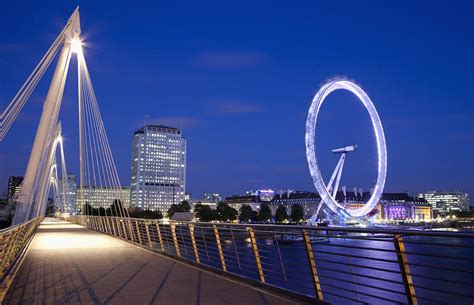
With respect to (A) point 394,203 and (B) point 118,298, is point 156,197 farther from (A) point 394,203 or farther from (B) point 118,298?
(B) point 118,298

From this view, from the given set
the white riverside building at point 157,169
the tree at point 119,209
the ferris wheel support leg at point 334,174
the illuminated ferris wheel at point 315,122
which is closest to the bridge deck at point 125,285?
the tree at point 119,209

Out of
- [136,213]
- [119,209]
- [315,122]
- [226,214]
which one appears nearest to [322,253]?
[119,209]

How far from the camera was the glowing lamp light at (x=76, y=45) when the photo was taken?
18344 mm

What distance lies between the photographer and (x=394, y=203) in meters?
169

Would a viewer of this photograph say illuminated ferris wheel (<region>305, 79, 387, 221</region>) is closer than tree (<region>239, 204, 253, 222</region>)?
Yes

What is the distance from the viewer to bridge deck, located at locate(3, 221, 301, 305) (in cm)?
664

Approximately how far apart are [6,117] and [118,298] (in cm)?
938

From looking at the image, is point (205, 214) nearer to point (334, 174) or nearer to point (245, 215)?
point (245, 215)

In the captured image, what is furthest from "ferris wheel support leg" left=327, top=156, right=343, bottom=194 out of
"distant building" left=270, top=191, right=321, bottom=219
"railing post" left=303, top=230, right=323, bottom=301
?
"distant building" left=270, top=191, right=321, bottom=219

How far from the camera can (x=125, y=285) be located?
789cm

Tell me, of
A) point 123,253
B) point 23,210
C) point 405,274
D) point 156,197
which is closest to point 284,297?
point 405,274

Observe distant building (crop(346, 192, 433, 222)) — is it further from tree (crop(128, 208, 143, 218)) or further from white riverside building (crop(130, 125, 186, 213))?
tree (crop(128, 208, 143, 218))

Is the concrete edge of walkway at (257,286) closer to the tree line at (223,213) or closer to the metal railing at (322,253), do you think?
the metal railing at (322,253)

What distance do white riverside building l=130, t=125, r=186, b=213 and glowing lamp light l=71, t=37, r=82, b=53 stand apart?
445 ft
